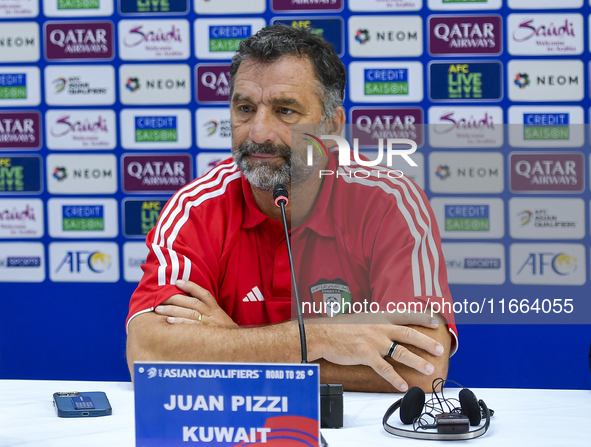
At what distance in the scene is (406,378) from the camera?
3.68ft

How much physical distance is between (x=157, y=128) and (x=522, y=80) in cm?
133

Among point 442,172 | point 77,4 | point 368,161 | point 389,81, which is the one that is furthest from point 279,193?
point 77,4

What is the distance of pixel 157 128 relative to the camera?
2.16 meters

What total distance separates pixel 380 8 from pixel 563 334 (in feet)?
4.37

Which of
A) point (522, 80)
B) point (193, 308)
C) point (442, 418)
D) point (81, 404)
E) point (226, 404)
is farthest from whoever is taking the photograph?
point (522, 80)

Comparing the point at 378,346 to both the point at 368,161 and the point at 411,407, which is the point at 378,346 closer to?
the point at 411,407

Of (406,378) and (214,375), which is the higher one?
(214,375)

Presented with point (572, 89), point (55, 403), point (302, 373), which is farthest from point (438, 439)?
point (572, 89)

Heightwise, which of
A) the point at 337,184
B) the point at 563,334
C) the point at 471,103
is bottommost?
the point at 563,334

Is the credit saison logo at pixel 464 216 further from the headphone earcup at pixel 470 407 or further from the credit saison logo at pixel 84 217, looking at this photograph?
the credit saison logo at pixel 84 217

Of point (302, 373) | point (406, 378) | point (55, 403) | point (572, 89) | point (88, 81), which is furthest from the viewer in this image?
point (88, 81)

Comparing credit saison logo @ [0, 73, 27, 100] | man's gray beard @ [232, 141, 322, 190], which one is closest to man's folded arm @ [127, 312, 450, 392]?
man's gray beard @ [232, 141, 322, 190]

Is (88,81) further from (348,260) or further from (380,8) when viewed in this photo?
(348,260)

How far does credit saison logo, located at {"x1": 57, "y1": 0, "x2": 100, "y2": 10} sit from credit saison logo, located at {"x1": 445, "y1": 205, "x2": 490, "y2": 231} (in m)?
1.66
